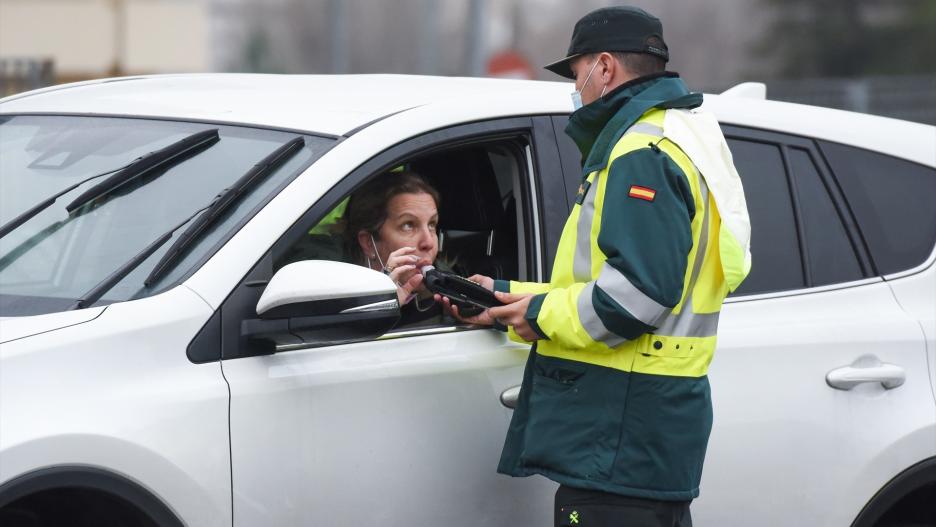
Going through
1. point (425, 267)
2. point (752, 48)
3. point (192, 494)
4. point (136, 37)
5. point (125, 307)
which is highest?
point (752, 48)

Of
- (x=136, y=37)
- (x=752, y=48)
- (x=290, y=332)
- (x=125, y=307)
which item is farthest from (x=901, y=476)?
(x=752, y=48)

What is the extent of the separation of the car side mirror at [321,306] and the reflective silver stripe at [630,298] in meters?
0.47

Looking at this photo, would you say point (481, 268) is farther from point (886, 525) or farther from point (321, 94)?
point (886, 525)

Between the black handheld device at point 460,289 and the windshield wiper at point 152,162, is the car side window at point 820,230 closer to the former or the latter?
the black handheld device at point 460,289

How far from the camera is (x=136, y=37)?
22.7 m

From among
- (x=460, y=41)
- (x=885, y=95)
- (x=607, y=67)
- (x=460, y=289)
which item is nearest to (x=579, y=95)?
(x=607, y=67)

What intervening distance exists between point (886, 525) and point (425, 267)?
1597mm

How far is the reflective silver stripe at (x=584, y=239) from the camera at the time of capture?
3.36m

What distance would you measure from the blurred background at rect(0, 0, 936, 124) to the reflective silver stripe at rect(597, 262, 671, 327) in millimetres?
6258

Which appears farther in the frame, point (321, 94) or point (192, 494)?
point (321, 94)

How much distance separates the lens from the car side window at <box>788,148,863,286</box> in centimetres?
411

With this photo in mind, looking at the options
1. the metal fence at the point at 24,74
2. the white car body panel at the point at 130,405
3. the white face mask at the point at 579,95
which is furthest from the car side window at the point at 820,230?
the metal fence at the point at 24,74

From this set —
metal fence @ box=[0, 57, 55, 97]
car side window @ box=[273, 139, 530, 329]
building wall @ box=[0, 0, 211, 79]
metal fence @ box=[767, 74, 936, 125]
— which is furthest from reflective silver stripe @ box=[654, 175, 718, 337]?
building wall @ box=[0, 0, 211, 79]

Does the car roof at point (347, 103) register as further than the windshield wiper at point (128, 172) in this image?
Yes
